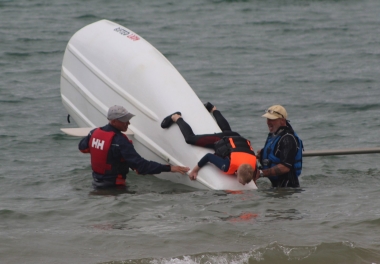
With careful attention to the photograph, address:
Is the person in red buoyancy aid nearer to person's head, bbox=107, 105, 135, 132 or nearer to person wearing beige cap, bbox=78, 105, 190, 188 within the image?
person wearing beige cap, bbox=78, 105, 190, 188

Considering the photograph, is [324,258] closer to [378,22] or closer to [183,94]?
[183,94]

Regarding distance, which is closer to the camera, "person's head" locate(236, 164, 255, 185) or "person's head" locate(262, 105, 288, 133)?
"person's head" locate(236, 164, 255, 185)

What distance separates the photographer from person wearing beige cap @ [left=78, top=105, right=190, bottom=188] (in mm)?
6586

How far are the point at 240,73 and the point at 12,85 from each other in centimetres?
420

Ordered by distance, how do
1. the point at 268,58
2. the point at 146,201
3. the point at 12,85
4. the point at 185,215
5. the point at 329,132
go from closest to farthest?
the point at 185,215 < the point at 146,201 < the point at 329,132 < the point at 12,85 < the point at 268,58

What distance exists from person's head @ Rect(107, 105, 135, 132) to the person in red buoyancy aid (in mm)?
619

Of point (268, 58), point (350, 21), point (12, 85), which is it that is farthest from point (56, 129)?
A: point (350, 21)

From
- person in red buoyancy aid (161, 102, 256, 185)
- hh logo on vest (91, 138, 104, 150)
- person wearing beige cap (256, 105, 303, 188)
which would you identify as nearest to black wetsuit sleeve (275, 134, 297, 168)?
person wearing beige cap (256, 105, 303, 188)

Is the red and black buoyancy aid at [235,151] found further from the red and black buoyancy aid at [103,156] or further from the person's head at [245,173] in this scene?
the red and black buoyancy aid at [103,156]

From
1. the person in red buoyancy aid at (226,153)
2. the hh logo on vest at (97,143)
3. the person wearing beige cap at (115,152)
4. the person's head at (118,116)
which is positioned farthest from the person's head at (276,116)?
the hh logo on vest at (97,143)

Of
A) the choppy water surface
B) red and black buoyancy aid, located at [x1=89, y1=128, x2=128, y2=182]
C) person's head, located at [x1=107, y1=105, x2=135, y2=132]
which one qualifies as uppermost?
person's head, located at [x1=107, y1=105, x2=135, y2=132]

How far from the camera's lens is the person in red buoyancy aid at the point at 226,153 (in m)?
6.42

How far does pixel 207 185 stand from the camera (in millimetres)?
6703

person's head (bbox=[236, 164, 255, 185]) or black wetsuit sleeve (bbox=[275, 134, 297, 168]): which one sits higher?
black wetsuit sleeve (bbox=[275, 134, 297, 168])
